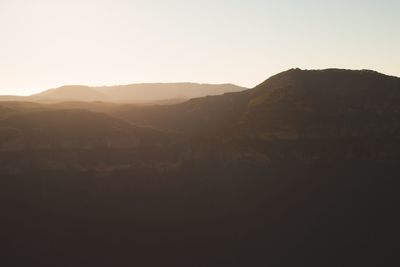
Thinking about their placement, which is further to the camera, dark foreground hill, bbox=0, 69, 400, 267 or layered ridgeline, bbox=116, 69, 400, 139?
layered ridgeline, bbox=116, 69, 400, 139

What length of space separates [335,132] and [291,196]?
12.9 metres

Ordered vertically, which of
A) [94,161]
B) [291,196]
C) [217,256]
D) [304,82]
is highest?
[304,82]

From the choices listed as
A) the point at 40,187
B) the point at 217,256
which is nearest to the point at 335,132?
the point at 217,256

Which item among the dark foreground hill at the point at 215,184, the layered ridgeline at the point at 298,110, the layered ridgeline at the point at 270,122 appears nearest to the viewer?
the dark foreground hill at the point at 215,184

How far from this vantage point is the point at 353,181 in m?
60.2

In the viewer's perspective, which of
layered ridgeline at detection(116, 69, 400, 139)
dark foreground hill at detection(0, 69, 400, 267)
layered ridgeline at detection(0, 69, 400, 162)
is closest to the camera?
dark foreground hill at detection(0, 69, 400, 267)

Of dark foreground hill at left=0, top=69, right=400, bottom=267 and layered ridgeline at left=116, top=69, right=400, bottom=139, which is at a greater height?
layered ridgeline at left=116, top=69, right=400, bottom=139

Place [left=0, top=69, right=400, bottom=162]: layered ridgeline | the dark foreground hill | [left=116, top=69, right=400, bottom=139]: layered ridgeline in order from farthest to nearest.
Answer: [left=116, top=69, right=400, bottom=139]: layered ridgeline
[left=0, top=69, right=400, bottom=162]: layered ridgeline
the dark foreground hill

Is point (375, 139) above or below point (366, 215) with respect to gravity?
above

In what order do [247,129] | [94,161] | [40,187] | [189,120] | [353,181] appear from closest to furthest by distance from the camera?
[40,187] → [94,161] → [353,181] → [247,129] → [189,120]

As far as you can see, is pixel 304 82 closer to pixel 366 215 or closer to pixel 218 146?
pixel 218 146

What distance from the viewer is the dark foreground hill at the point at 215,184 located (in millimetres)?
48219

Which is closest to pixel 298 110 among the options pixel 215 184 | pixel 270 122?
pixel 270 122

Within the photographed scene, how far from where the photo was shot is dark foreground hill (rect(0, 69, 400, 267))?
158ft
